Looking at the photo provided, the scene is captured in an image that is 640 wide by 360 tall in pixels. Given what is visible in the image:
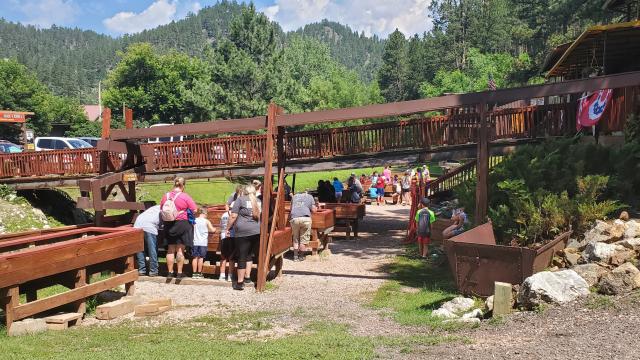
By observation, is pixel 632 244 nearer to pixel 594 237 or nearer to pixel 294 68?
pixel 594 237

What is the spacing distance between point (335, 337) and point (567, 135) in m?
10.3

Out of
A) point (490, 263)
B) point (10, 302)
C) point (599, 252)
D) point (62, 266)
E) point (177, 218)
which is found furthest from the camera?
point (177, 218)

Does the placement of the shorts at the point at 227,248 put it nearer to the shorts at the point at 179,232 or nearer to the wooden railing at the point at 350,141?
the shorts at the point at 179,232

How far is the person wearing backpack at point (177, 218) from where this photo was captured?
33.7ft

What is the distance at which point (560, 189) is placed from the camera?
421 inches

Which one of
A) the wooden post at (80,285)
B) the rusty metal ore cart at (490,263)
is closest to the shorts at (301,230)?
the rusty metal ore cart at (490,263)

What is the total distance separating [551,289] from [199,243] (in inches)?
248

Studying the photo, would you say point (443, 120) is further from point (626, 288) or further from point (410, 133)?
point (626, 288)

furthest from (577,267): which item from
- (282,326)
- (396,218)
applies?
(396,218)

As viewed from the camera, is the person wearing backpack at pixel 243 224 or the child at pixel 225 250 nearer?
the person wearing backpack at pixel 243 224

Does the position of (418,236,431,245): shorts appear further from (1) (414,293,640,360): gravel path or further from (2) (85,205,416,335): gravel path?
(1) (414,293,640,360): gravel path

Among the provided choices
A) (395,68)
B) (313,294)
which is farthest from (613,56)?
(395,68)

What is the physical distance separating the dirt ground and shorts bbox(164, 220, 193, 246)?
823mm

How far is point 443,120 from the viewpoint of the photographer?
15.6 metres
